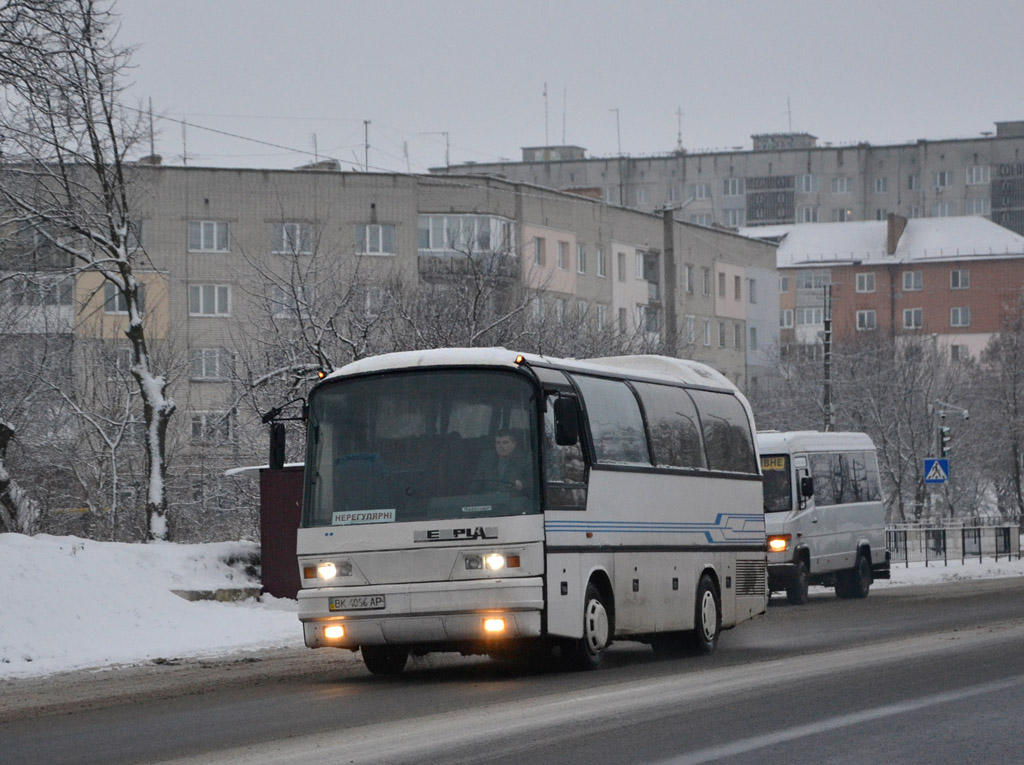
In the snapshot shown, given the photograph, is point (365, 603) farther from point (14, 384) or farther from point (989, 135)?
point (989, 135)

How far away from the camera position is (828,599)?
31.9 meters

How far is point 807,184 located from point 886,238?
39.1ft

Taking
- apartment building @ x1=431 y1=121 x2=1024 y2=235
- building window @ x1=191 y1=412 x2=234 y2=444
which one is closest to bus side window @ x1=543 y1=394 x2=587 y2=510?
building window @ x1=191 y1=412 x2=234 y2=444

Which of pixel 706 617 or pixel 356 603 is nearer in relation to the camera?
pixel 356 603

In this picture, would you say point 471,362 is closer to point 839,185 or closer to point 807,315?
point 807,315

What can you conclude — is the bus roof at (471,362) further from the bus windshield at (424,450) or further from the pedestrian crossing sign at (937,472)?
the pedestrian crossing sign at (937,472)

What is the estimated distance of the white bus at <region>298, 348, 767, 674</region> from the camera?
1458 centimetres

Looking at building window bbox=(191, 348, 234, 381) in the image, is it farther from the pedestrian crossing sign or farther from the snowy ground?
the snowy ground

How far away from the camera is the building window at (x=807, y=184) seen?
5679 inches

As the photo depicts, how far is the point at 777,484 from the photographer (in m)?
30.1

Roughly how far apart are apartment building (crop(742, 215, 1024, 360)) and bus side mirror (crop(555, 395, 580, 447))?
117422 millimetres

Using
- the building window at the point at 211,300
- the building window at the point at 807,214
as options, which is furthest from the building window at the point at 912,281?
the building window at the point at 211,300

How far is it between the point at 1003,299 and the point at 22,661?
120143mm

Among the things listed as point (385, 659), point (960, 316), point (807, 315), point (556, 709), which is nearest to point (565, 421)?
point (385, 659)
